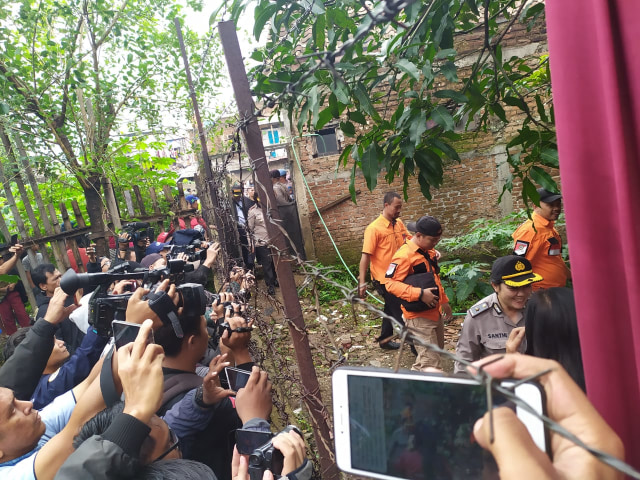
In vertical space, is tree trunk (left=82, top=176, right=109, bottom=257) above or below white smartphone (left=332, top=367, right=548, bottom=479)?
above

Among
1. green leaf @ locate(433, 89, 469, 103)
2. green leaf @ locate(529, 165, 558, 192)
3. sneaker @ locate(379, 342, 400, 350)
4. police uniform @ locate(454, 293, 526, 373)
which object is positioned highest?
green leaf @ locate(433, 89, 469, 103)

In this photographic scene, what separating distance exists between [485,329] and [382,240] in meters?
1.93

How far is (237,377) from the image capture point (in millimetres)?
1694

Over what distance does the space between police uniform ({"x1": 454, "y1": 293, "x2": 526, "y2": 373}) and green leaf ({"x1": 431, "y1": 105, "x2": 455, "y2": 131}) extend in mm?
1165

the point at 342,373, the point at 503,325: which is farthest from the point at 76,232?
the point at 342,373

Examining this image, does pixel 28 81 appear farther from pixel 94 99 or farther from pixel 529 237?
pixel 529 237

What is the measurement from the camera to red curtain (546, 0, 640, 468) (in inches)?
25.4

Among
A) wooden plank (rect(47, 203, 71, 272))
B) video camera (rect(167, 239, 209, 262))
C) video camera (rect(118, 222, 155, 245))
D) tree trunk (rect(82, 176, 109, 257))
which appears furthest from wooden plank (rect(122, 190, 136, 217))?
video camera (rect(167, 239, 209, 262))

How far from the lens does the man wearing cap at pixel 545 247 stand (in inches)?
128

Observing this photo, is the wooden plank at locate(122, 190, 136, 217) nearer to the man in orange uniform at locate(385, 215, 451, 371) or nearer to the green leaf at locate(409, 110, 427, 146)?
the man in orange uniform at locate(385, 215, 451, 371)

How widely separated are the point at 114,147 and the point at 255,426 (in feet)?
18.5

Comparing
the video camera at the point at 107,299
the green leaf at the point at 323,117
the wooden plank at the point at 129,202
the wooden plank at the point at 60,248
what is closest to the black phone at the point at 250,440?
the video camera at the point at 107,299

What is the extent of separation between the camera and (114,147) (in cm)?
593

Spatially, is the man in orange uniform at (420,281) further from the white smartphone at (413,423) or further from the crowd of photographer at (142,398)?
the white smartphone at (413,423)
